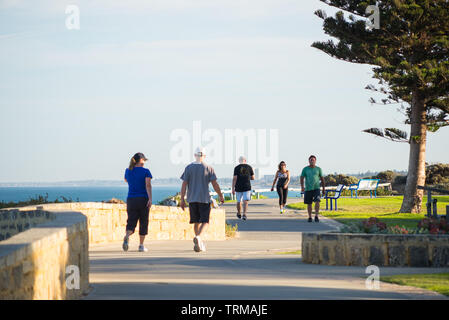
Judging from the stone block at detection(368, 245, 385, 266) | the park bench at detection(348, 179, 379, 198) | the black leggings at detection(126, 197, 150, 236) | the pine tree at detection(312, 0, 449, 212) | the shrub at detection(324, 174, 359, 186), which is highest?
the pine tree at detection(312, 0, 449, 212)

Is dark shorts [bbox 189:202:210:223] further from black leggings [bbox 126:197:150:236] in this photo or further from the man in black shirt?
the man in black shirt

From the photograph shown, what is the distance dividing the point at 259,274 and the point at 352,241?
1.99 m

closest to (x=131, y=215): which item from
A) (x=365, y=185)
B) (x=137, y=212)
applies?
(x=137, y=212)

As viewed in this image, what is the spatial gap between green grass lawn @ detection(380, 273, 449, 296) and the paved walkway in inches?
11.1

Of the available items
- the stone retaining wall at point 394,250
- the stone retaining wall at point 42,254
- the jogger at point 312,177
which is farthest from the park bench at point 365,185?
the stone retaining wall at point 42,254

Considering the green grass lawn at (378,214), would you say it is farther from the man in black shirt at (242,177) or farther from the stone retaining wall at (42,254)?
the stone retaining wall at (42,254)

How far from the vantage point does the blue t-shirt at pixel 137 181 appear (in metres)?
13.3

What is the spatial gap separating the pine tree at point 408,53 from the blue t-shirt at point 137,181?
Result: 47.4 ft

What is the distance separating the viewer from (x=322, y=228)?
63.9ft

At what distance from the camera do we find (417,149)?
1099 inches

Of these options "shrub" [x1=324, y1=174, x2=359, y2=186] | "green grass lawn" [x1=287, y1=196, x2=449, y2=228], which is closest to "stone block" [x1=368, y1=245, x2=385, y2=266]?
"green grass lawn" [x1=287, y1=196, x2=449, y2=228]

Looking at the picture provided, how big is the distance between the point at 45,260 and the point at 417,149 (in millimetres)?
23259

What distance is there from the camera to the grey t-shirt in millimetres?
13281

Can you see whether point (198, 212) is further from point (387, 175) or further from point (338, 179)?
point (387, 175)
